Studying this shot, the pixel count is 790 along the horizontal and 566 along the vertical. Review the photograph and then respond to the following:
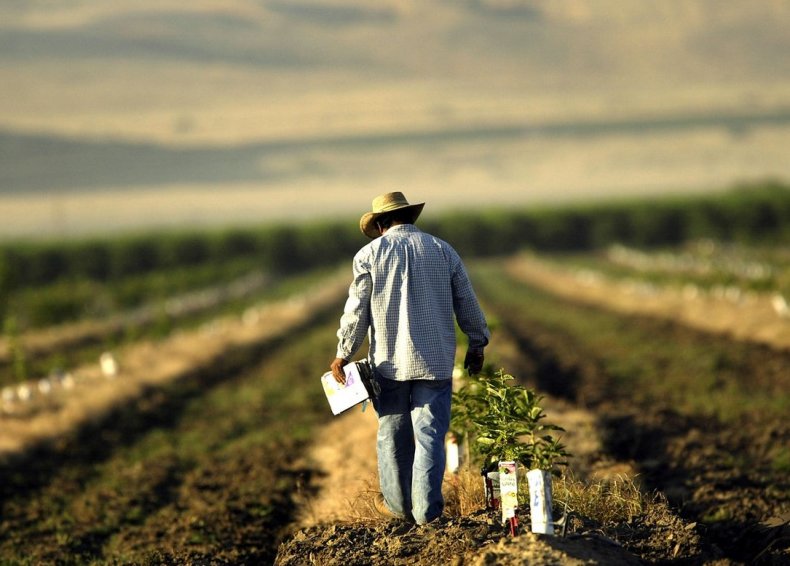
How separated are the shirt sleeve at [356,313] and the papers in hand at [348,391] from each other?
0.40 ft

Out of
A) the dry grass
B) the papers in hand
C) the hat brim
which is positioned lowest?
the dry grass

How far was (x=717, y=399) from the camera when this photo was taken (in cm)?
1166

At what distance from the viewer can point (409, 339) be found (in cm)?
595

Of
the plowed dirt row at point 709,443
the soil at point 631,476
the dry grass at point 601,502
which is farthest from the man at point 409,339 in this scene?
the plowed dirt row at point 709,443

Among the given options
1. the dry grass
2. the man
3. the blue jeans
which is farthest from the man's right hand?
the dry grass

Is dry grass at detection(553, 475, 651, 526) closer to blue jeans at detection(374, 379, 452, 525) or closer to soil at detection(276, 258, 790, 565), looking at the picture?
soil at detection(276, 258, 790, 565)

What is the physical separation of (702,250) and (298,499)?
44.8 meters

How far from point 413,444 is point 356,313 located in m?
0.94

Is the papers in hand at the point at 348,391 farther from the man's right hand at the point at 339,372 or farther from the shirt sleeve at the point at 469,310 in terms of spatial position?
the shirt sleeve at the point at 469,310

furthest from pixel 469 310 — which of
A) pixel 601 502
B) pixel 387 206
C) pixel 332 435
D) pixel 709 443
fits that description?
pixel 332 435

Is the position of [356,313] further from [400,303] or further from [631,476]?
[631,476]

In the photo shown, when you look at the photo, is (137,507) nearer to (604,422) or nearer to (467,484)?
(467,484)

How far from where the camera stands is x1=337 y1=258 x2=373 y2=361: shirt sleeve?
236 inches

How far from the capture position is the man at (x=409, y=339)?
590 cm
